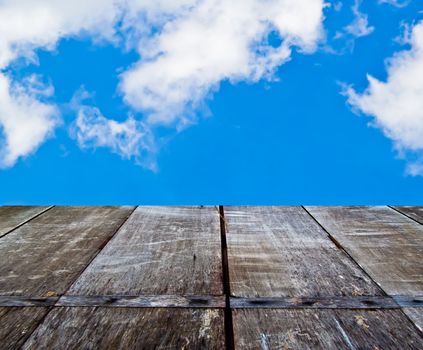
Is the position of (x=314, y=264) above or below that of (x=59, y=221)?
below

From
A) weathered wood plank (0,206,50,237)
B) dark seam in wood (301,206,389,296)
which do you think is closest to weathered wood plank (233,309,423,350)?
dark seam in wood (301,206,389,296)

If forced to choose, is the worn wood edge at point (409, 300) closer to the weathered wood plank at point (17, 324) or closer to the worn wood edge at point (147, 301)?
the worn wood edge at point (147, 301)

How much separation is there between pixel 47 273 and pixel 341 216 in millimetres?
1277

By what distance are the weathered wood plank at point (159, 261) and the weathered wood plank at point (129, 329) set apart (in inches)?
4.2

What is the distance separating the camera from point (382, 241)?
1.50 metres

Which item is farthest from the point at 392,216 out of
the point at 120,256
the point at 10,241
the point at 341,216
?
the point at 10,241

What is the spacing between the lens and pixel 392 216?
190 centimetres

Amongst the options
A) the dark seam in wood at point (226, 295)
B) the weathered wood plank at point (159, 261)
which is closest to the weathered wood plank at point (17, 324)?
the weathered wood plank at point (159, 261)

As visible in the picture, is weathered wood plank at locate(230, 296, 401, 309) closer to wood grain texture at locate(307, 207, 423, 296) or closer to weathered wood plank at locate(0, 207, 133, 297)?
wood grain texture at locate(307, 207, 423, 296)

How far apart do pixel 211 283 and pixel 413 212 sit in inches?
52.1

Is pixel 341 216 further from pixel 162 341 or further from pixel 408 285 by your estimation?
pixel 162 341

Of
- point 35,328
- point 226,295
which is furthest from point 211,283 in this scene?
point 35,328

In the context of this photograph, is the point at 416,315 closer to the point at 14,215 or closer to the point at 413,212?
the point at 413,212

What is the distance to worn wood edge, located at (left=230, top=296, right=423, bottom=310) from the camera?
0.97 metres
